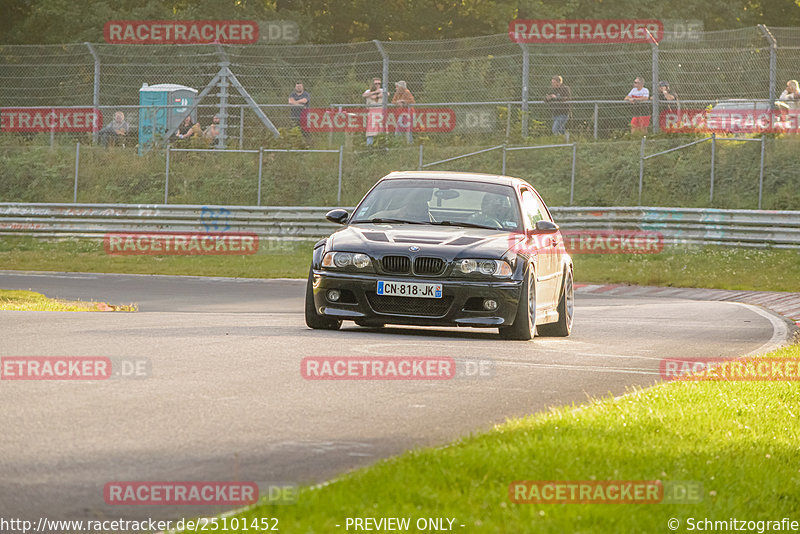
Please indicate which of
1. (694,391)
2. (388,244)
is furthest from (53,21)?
(694,391)

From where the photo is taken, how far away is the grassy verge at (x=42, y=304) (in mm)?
16125

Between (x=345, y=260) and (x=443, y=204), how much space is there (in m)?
1.57

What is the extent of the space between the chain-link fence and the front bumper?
17615 millimetres

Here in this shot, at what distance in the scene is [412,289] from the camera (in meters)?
11.9

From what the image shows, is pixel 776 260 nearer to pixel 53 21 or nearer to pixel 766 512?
pixel 766 512

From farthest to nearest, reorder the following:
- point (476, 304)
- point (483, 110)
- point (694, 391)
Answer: point (483, 110), point (476, 304), point (694, 391)

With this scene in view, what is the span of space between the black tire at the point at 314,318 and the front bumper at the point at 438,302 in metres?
0.36

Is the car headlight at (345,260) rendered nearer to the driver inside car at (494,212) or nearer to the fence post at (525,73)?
the driver inside car at (494,212)

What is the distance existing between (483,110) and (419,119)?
1.54 metres

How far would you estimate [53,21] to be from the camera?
45.6m

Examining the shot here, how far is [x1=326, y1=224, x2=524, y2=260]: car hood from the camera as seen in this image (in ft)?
39.2

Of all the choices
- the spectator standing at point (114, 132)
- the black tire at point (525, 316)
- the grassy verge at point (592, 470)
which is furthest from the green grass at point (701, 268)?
the grassy verge at point (592, 470)

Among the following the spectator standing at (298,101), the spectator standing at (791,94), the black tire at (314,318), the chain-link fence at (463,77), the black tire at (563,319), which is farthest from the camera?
the spectator standing at (298,101)

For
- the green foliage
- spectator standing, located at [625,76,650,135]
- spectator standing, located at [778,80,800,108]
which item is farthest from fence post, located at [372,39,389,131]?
the green foliage
